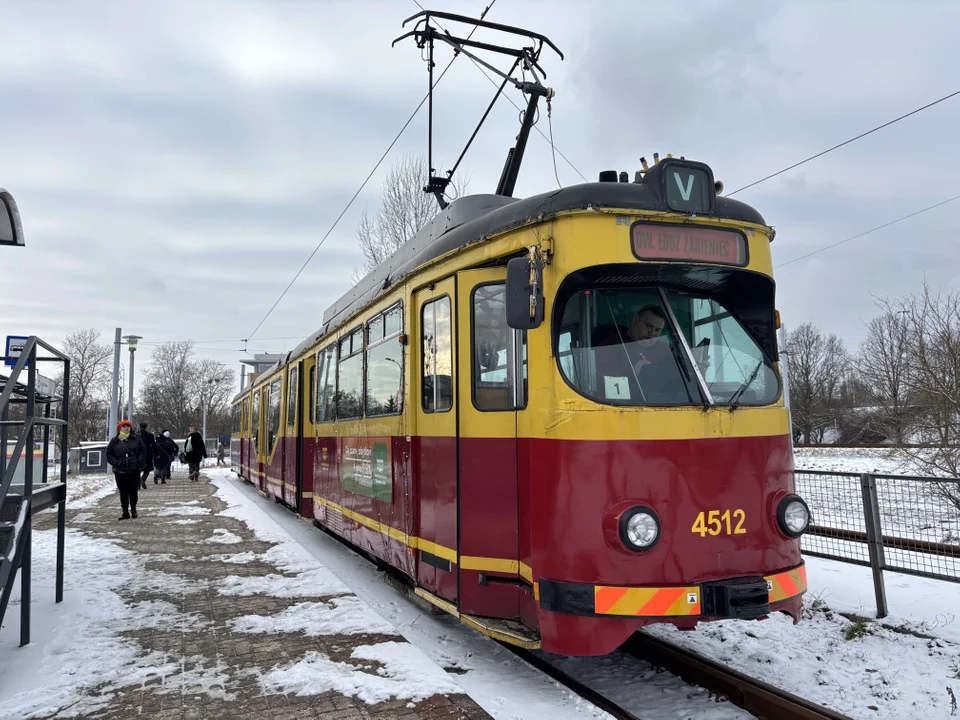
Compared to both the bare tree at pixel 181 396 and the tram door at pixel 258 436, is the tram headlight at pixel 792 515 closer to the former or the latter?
the tram door at pixel 258 436

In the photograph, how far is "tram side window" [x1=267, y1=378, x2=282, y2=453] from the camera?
46.9 feet

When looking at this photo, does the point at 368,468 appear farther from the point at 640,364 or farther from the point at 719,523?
the point at 719,523

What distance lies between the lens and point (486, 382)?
4996 mm

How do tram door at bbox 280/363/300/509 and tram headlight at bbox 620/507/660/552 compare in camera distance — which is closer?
tram headlight at bbox 620/507/660/552

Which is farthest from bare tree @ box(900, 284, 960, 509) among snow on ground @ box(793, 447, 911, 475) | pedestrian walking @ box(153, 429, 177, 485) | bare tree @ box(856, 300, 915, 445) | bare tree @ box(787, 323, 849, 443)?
bare tree @ box(787, 323, 849, 443)

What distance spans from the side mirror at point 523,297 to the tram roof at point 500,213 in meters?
0.41

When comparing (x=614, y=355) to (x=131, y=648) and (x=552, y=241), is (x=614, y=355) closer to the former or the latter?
(x=552, y=241)

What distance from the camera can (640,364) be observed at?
4426 millimetres

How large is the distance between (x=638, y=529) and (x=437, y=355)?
2.18m

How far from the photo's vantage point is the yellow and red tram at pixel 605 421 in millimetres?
4117

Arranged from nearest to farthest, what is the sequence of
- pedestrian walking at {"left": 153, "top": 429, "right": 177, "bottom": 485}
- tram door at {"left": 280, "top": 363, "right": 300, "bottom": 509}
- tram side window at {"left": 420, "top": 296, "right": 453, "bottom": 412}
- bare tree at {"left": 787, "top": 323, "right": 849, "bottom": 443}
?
tram side window at {"left": 420, "top": 296, "right": 453, "bottom": 412}, tram door at {"left": 280, "top": 363, "right": 300, "bottom": 509}, pedestrian walking at {"left": 153, "top": 429, "right": 177, "bottom": 485}, bare tree at {"left": 787, "top": 323, "right": 849, "bottom": 443}

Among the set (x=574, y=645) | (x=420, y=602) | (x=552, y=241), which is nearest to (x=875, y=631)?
(x=574, y=645)

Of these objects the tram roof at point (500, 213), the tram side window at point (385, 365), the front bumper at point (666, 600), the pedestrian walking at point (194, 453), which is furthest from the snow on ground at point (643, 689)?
the pedestrian walking at point (194, 453)

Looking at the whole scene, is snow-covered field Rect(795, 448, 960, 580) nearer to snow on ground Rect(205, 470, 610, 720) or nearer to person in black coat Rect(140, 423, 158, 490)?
snow on ground Rect(205, 470, 610, 720)
